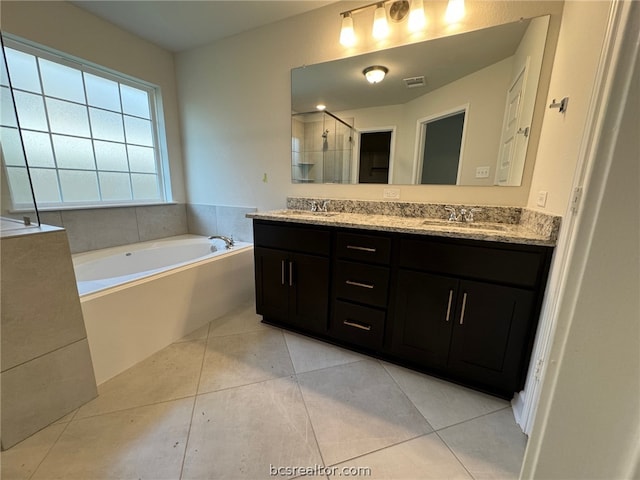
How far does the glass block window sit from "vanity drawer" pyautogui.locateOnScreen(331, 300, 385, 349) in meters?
1.98

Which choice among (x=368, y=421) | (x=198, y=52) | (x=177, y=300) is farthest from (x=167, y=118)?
(x=368, y=421)

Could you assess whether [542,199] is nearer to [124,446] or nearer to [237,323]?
[237,323]

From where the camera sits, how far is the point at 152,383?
150 cm

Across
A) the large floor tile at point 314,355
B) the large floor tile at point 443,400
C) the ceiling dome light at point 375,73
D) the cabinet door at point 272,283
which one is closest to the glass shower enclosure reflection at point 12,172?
the cabinet door at point 272,283

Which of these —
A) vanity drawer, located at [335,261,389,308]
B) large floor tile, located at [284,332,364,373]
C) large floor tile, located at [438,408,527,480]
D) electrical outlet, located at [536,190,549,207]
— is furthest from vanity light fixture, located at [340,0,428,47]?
large floor tile, located at [438,408,527,480]

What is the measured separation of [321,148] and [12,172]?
195 cm

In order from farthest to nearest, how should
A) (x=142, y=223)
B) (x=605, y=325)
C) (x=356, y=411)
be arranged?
(x=142, y=223) → (x=356, y=411) → (x=605, y=325)

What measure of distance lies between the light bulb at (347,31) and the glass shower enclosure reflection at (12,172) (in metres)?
1.90

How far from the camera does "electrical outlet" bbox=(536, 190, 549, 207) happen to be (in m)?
1.37

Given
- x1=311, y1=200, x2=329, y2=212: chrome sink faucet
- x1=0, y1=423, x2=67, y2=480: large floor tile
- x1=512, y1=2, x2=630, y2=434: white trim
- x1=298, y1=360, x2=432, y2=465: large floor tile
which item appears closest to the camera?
x1=512, y1=2, x2=630, y2=434: white trim

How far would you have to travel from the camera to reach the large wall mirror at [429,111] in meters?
1.57

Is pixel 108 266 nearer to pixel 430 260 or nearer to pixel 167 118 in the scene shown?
pixel 167 118

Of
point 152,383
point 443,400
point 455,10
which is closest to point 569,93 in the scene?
point 455,10

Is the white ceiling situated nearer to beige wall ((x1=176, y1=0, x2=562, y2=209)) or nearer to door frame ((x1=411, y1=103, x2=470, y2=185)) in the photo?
beige wall ((x1=176, y1=0, x2=562, y2=209))
